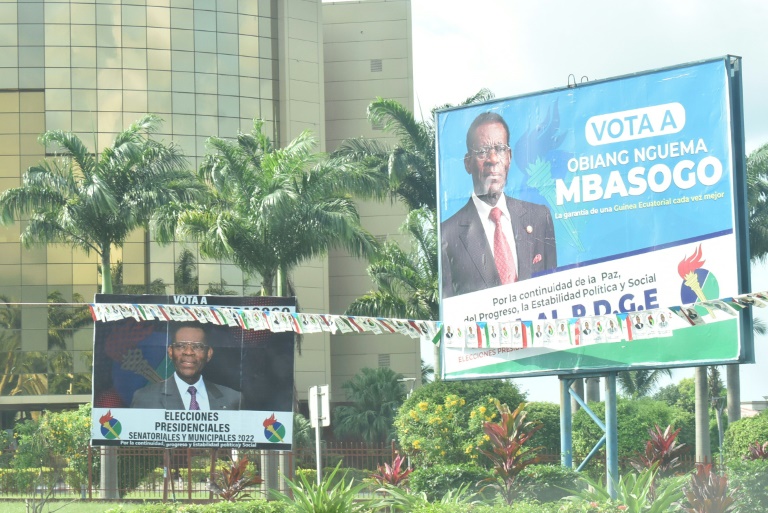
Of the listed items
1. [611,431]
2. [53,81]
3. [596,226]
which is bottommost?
[611,431]

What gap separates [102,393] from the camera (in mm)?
25938

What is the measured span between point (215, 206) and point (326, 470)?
354 inches

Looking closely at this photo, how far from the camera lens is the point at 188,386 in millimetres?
25734

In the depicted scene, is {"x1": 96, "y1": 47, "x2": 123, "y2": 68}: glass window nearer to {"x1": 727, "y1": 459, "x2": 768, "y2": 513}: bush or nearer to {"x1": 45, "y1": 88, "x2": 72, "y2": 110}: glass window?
{"x1": 45, "y1": 88, "x2": 72, "y2": 110}: glass window

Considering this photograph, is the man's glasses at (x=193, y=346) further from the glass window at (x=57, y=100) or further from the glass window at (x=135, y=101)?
the glass window at (x=57, y=100)

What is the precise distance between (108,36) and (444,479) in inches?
1421

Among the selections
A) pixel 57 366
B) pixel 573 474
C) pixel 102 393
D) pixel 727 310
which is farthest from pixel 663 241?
pixel 57 366

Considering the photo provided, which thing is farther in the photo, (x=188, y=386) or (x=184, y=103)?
(x=184, y=103)

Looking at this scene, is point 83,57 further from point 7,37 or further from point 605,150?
point 605,150

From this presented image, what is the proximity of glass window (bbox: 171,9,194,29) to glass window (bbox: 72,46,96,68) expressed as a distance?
3.81m

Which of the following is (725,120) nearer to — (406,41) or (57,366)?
(57,366)

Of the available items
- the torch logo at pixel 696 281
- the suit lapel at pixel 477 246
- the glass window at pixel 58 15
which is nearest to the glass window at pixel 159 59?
the glass window at pixel 58 15

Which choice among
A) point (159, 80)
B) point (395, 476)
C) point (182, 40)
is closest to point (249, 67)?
point (182, 40)

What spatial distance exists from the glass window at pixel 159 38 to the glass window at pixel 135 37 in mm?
215
